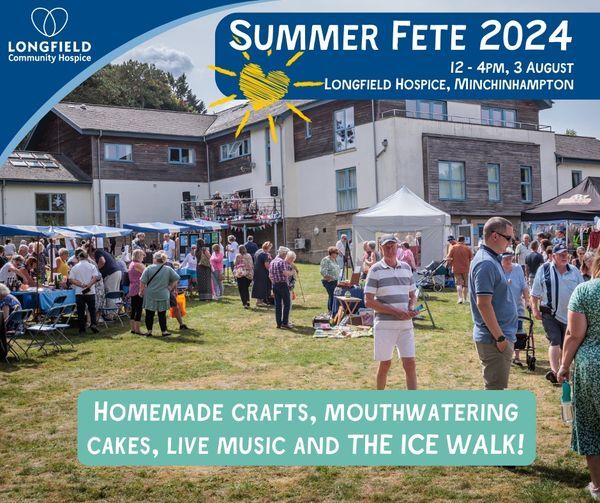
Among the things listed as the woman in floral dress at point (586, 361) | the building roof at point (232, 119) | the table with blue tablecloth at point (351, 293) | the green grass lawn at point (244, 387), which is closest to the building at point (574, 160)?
the building roof at point (232, 119)

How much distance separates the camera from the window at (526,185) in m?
29.7

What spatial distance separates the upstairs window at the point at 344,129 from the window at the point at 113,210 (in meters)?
10.7

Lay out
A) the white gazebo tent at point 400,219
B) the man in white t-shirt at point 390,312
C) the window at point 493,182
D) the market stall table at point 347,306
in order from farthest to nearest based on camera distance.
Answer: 1. the window at point 493,182
2. the white gazebo tent at point 400,219
3. the market stall table at point 347,306
4. the man in white t-shirt at point 390,312

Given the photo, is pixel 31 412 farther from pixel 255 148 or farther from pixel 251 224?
pixel 255 148

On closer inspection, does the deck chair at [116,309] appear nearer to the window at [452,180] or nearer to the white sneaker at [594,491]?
the white sneaker at [594,491]

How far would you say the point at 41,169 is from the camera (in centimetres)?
3022

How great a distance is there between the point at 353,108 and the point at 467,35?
22.8 m

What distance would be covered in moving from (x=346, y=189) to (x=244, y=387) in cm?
2015

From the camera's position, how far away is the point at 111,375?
9289 mm

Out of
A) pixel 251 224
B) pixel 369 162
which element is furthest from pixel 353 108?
pixel 251 224

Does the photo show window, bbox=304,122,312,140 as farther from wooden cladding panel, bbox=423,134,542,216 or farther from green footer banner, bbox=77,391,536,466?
green footer banner, bbox=77,391,536,466

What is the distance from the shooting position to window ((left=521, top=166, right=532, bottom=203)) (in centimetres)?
2973

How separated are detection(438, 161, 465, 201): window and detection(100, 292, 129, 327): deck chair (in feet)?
50.2

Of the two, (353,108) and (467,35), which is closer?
(467,35)
